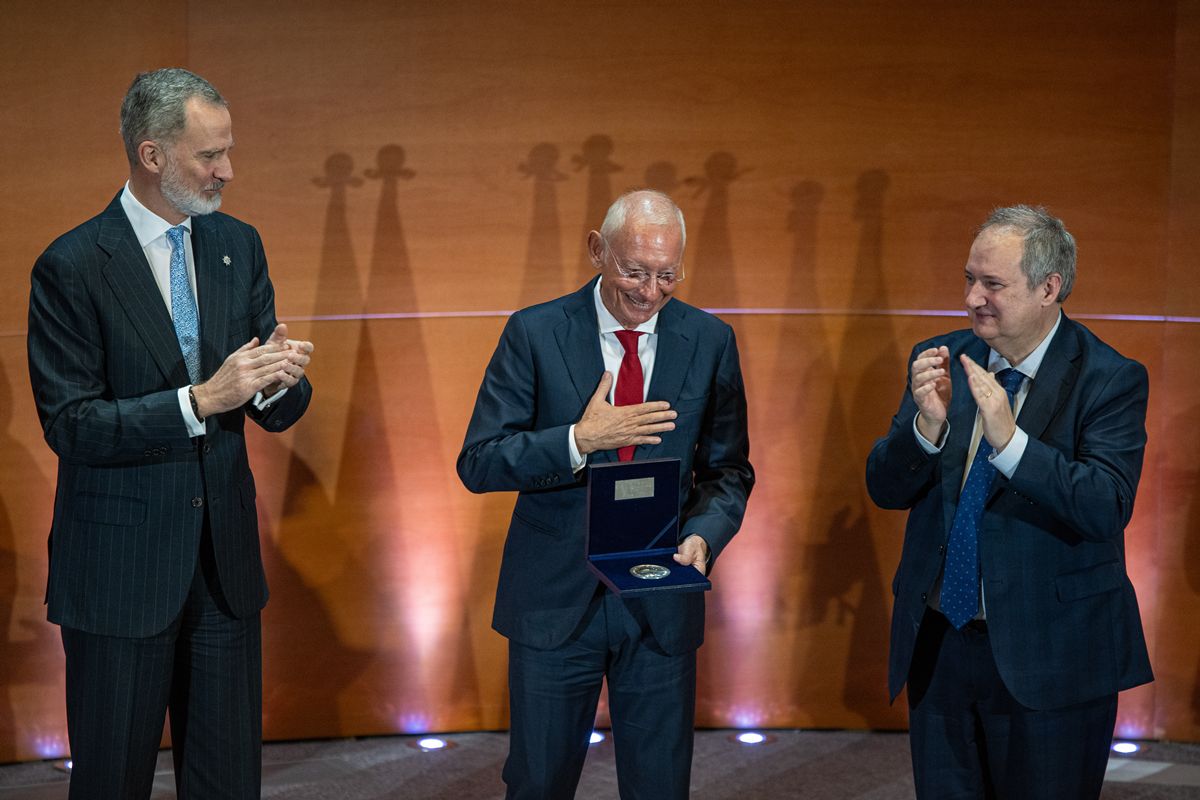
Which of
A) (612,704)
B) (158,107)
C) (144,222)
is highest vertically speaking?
(158,107)

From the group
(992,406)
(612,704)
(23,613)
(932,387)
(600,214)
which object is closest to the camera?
(992,406)

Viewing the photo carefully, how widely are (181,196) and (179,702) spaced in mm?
1128

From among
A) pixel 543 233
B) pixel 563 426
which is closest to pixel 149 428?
pixel 563 426

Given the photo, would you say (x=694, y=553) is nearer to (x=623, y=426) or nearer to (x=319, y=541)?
(x=623, y=426)

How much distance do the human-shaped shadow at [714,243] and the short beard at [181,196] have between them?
1898 millimetres

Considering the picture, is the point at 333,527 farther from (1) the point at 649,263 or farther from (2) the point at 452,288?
(1) the point at 649,263

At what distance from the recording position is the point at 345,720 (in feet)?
14.6

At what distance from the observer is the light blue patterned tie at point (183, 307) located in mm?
2760

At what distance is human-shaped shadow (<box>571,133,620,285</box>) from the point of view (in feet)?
13.9

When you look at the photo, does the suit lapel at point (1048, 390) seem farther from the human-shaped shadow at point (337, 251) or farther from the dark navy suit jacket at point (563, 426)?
the human-shaped shadow at point (337, 251)

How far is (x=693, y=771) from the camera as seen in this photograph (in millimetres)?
4160

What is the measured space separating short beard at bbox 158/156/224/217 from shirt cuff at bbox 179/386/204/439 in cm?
39

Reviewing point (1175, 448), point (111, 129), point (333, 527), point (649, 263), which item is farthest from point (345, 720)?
point (1175, 448)

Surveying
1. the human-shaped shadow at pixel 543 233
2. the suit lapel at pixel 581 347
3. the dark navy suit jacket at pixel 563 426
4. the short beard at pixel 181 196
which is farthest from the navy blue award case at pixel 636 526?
Answer: the human-shaped shadow at pixel 543 233
